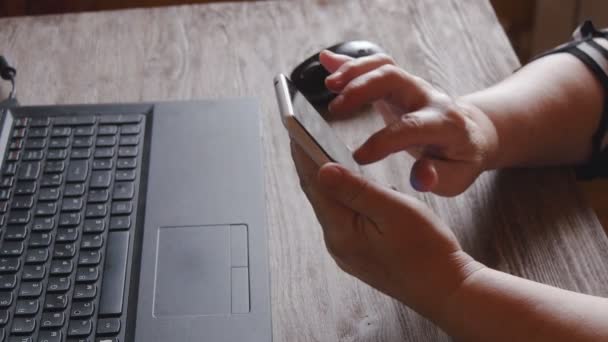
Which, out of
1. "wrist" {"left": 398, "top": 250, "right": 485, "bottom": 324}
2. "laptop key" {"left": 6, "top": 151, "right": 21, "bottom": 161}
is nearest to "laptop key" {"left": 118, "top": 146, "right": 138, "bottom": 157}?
"laptop key" {"left": 6, "top": 151, "right": 21, "bottom": 161}

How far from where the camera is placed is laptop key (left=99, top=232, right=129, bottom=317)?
62 cm

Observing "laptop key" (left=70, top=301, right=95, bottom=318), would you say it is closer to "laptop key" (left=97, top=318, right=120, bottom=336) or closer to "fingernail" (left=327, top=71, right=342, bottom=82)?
"laptop key" (left=97, top=318, right=120, bottom=336)

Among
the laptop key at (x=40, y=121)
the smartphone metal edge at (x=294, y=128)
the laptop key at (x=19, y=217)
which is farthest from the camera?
the laptop key at (x=40, y=121)

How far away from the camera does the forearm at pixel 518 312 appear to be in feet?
1.93

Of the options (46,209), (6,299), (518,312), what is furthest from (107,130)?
(518,312)

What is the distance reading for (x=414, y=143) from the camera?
2.28ft

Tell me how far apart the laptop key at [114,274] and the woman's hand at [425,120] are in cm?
23

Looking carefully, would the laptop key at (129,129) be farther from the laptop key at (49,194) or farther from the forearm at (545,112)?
the forearm at (545,112)

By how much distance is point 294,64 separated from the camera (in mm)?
917

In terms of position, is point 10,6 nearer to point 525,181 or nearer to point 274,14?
point 274,14

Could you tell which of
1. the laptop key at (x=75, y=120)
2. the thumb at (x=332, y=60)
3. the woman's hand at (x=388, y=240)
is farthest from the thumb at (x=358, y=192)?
the laptop key at (x=75, y=120)

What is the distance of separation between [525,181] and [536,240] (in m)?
0.09

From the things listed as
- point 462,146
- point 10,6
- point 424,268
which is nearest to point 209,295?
point 424,268

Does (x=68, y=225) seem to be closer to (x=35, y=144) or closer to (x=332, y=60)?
(x=35, y=144)
